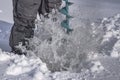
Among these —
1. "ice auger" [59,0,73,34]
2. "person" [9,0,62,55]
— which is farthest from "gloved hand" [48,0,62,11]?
"ice auger" [59,0,73,34]

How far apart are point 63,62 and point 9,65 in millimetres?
380

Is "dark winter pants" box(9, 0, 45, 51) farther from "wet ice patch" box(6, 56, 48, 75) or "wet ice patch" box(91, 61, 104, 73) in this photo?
"wet ice patch" box(91, 61, 104, 73)

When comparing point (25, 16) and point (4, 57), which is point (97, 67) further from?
point (25, 16)

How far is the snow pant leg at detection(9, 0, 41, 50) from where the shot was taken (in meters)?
2.94

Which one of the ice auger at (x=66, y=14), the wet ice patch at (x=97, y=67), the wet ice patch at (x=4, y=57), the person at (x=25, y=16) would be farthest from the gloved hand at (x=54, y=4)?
the wet ice patch at (x=97, y=67)

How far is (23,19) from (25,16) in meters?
0.03

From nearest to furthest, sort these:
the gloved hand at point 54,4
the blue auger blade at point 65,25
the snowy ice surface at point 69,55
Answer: the snowy ice surface at point 69,55, the blue auger blade at point 65,25, the gloved hand at point 54,4

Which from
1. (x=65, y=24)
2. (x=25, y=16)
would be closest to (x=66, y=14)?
(x=65, y=24)

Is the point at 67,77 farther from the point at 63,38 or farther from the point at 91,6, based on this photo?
the point at 91,6

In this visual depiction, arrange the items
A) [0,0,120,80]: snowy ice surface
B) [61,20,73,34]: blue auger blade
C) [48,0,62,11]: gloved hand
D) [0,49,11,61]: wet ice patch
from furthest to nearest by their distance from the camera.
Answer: [48,0,62,11]: gloved hand → [61,20,73,34]: blue auger blade → [0,49,11,61]: wet ice patch → [0,0,120,80]: snowy ice surface

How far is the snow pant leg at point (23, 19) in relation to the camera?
294cm

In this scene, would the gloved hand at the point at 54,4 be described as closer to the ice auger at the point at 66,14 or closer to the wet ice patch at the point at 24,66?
the ice auger at the point at 66,14

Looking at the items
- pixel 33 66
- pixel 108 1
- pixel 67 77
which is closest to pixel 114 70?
pixel 67 77

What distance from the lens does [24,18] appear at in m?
2.99
